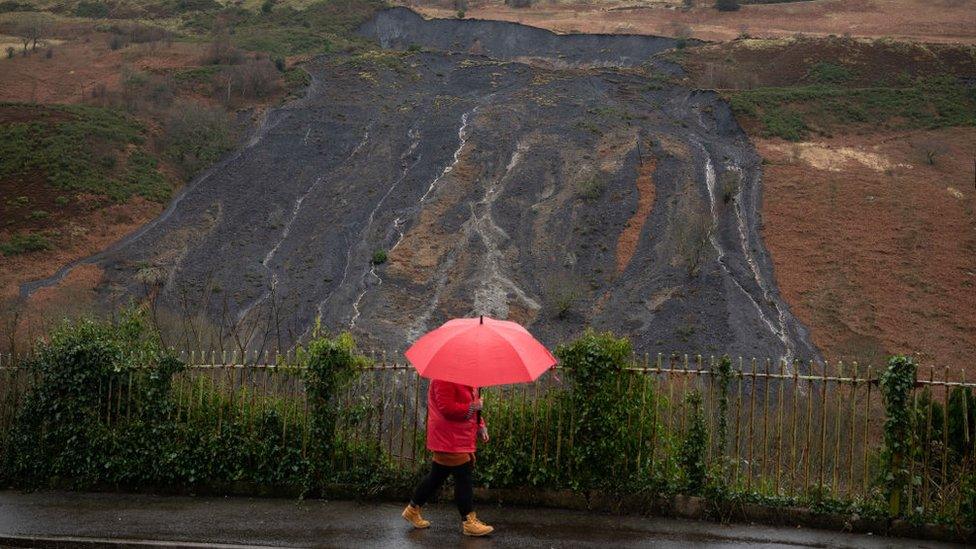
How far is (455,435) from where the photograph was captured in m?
7.33

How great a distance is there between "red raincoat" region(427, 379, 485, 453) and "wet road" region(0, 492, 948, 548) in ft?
3.13

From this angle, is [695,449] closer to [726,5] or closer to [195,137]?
[195,137]

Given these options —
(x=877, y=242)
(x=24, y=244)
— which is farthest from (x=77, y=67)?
(x=877, y=242)

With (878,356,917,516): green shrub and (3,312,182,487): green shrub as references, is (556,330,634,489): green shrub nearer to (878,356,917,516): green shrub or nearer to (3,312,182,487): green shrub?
(878,356,917,516): green shrub

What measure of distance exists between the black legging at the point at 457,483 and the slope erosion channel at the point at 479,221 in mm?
12821

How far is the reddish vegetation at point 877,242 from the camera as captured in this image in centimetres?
2723

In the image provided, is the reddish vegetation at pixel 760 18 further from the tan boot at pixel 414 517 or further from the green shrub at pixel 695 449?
the tan boot at pixel 414 517

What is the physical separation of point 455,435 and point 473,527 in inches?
36.6

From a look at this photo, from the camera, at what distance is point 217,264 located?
3222cm

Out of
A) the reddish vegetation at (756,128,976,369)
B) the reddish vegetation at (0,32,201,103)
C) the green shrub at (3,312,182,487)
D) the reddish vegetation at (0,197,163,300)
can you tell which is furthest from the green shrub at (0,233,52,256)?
the reddish vegetation at (756,128,976,369)

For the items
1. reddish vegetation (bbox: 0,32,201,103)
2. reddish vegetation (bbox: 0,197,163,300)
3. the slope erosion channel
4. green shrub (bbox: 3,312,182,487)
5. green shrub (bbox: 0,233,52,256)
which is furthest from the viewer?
reddish vegetation (bbox: 0,32,201,103)

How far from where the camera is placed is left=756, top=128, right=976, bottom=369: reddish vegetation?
27.2 metres

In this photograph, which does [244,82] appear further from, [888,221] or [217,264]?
[888,221]

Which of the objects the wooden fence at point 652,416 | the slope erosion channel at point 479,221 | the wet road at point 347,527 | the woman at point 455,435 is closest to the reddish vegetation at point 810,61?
the slope erosion channel at point 479,221
